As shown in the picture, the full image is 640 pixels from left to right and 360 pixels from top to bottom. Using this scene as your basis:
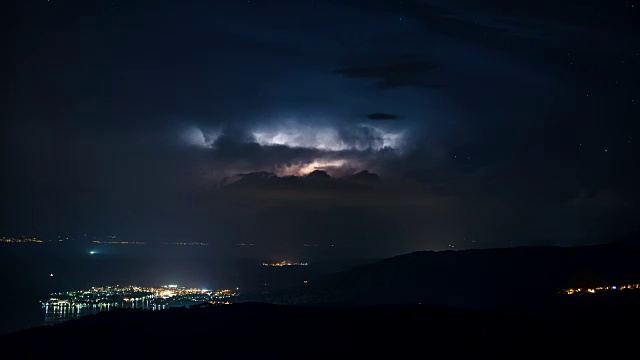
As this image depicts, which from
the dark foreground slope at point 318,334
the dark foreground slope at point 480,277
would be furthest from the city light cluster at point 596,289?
the dark foreground slope at point 318,334

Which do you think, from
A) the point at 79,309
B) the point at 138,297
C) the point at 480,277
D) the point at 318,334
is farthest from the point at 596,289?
the point at 138,297

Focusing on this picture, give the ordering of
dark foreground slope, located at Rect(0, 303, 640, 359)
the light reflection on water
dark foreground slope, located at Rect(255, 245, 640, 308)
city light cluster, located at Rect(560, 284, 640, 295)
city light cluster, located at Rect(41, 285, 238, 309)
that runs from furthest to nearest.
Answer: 1. city light cluster, located at Rect(41, 285, 238, 309)
2. the light reflection on water
3. dark foreground slope, located at Rect(255, 245, 640, 308)
4. city light cluster, located at Rect(560, 284, 640, 295)
5. dark foreground slope, located at Rect(0, 303, 640, 359)

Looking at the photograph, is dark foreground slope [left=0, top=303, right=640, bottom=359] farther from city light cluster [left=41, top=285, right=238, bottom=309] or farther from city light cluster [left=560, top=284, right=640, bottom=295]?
city light cluster [left=41, top=285, right=238, bottom=309]

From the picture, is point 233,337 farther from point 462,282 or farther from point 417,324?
point 462,282

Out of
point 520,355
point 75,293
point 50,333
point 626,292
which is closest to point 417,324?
point 520,355

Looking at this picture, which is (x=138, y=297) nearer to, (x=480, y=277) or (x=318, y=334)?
(x=480, y=277)

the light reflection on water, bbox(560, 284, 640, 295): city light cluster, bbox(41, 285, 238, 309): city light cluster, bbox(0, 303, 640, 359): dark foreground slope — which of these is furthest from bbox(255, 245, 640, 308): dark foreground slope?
the light reflection on water
